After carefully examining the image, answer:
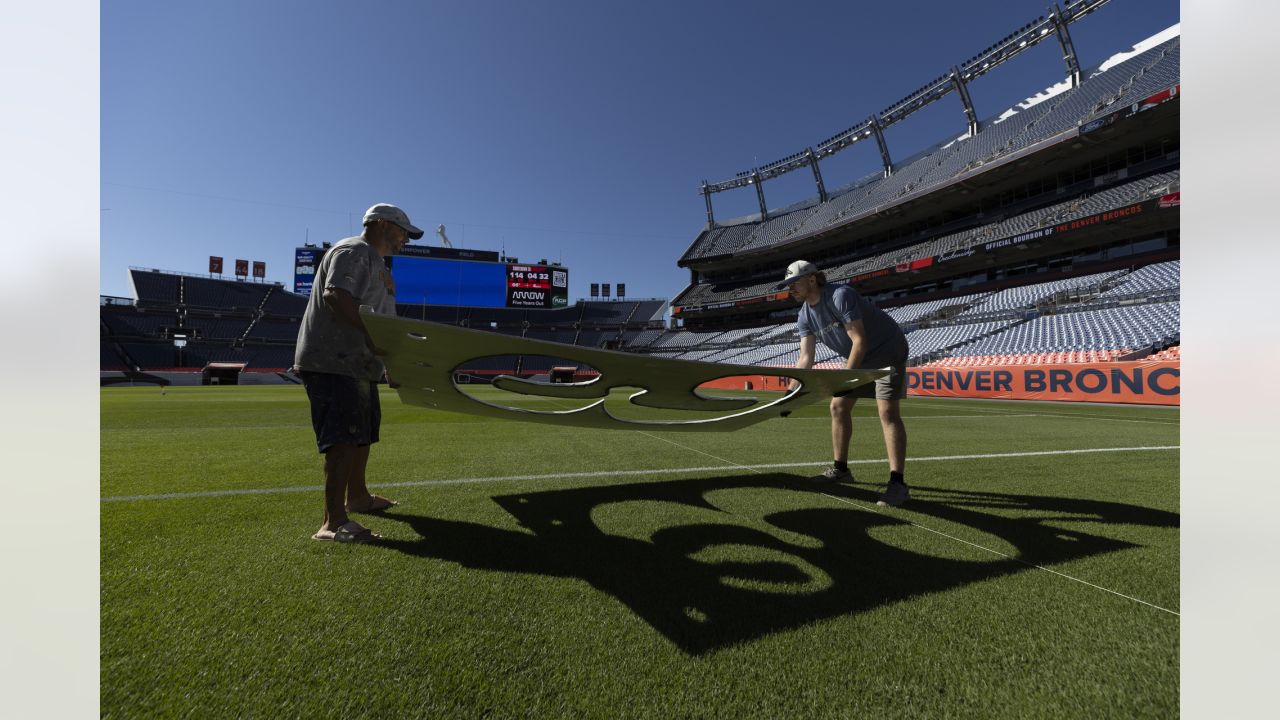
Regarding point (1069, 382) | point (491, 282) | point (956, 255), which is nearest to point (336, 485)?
point (1069, 382)

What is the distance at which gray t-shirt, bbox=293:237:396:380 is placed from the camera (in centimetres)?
188

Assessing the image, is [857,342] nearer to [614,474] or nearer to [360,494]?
[614,474]

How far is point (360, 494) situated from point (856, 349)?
2472 mm

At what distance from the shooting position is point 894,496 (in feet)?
7.64

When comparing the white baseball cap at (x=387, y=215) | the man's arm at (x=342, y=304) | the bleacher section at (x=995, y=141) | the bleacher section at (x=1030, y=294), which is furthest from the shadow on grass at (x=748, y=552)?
the bleacher section at (x=995, y=141)

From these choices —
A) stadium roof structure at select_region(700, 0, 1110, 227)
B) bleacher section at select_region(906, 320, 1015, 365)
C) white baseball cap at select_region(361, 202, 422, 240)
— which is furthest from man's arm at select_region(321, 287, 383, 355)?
stadium roof structure at select_region(700, 0, 1110, 227)

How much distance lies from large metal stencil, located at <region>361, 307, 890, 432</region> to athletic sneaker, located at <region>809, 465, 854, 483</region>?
47cm

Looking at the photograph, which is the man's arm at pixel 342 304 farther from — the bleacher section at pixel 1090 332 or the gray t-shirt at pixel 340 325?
the bleacher section at pixel 1090 332

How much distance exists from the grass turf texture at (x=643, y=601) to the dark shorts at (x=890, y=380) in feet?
1.67

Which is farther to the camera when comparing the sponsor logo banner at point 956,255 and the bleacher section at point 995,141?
the sponsor logo banner at point 956,255

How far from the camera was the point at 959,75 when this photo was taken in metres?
26.4

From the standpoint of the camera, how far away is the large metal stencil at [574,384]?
1.54 m

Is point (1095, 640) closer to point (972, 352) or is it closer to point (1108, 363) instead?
point (1108, 363)
